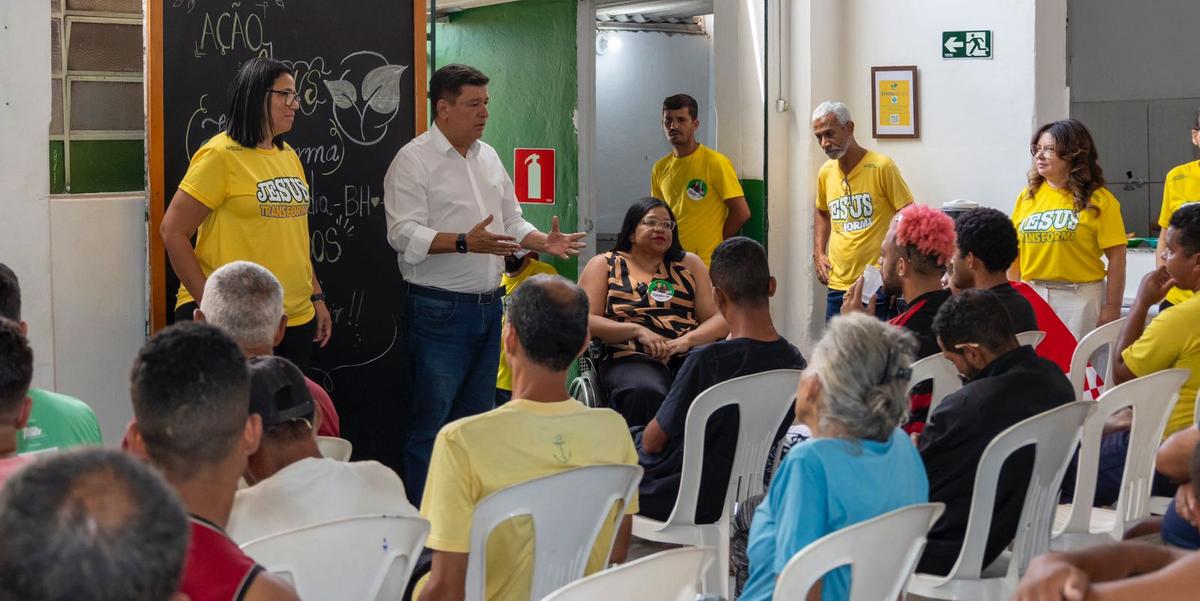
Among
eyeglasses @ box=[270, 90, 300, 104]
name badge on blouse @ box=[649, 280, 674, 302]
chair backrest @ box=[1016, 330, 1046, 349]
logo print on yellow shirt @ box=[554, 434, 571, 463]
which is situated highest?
eyeglasses @ box=[270, 90, 300, 104]

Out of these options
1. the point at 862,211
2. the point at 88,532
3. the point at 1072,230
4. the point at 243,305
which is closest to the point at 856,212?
the point at 862,211

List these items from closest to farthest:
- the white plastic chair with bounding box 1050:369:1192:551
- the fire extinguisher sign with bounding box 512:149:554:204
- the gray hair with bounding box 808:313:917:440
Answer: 1. the gray hair with bounding box 808:313:917:440
2. the white plastic chair with bounding box 1050:369:1192:551
3. the fire extinguisher sign with bounding box 512:149:554:204

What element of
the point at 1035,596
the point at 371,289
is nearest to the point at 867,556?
the point at 1035,596

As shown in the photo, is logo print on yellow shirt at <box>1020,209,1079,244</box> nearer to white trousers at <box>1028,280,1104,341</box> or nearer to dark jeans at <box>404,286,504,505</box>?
white trousers at <box>1028,280,1104,341</box>

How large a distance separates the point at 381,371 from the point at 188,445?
3.32m

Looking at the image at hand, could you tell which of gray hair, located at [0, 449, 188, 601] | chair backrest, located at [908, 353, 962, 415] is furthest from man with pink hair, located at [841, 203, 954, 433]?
gray hair, located at [0, 449, 188, 601]

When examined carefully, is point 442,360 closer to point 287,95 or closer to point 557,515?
point 287,95

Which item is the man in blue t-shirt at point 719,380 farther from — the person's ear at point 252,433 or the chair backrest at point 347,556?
the person's ear at point 252,433

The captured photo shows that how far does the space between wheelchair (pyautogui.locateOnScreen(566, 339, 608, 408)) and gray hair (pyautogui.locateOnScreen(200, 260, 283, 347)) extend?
2.10m

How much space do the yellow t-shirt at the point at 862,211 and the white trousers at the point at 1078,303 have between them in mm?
939

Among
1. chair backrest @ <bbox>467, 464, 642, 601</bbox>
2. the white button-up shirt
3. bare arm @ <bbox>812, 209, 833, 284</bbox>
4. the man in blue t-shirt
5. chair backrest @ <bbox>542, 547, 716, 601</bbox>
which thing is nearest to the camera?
chair backrest @ <bbox>542, 547, 716, 601</bbox>

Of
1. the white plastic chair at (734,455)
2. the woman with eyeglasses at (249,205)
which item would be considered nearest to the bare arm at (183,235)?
the woman with eyeglasses at (249,205)

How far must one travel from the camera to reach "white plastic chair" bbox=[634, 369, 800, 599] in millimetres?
3727

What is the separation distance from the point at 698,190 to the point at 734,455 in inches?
148
